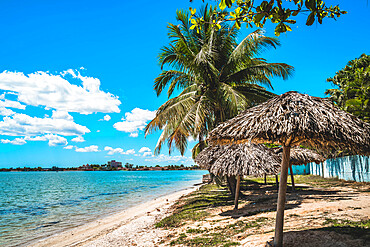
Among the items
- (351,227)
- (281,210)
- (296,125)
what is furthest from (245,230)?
(296,125)

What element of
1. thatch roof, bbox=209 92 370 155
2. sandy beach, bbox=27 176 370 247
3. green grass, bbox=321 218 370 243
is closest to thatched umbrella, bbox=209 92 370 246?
thatch roof, bbox=209 92 370 155

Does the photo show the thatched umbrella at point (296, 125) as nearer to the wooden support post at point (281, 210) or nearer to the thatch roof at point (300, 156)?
the wooden support post at point (281, 210)

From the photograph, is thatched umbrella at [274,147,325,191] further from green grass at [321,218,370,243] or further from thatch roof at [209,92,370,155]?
thatch roof at [209,92,370,155]

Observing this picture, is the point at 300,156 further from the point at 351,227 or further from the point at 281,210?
the point at 281,210

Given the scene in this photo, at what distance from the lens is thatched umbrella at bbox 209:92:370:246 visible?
12.9 feet

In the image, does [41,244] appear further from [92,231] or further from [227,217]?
[227,217]

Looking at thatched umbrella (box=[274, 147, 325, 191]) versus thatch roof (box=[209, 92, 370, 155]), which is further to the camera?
thatched umbrella (box=[274, 147, 325, 191])

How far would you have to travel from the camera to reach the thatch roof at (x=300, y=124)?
3.93 m

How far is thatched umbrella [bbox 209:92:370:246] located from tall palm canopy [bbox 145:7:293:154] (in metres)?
6.25

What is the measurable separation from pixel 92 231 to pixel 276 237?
7.85 meters

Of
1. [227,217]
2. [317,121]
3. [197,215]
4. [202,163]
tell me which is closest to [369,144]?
[317,121]

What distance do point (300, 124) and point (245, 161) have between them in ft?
17.6

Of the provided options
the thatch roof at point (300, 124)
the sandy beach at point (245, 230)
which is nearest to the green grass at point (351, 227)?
the sandy beach at point (245, 230)

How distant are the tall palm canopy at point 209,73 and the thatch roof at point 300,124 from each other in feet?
20.5
